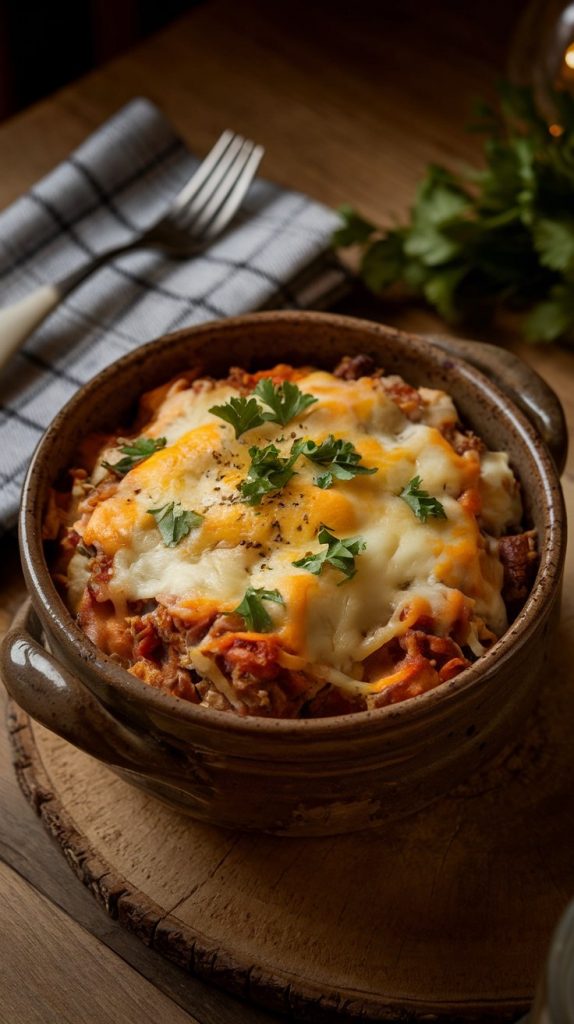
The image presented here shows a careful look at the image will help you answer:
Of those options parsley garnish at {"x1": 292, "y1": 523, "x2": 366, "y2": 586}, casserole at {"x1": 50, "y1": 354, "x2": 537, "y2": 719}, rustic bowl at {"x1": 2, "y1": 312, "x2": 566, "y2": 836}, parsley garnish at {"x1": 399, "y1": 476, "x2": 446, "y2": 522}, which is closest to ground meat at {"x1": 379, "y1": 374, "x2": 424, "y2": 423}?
casserole at {"x1": 50, "y1": 354, "x2": 537, "y2": 719}

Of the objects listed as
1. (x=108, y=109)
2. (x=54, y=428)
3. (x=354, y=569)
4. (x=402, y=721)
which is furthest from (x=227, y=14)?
(x=402, y=721)

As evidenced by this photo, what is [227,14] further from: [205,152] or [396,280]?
[396,280]

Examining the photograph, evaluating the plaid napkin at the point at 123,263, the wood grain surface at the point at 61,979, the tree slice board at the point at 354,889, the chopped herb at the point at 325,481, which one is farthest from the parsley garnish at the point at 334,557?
the plaid napkin at the point at 123,263

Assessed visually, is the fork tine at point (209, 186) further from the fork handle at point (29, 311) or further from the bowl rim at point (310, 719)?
the bowl rim at point (310, 719)

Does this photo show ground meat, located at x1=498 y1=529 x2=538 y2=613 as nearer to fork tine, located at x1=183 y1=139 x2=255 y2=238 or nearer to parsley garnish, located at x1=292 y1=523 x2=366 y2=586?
parsley garnish, located at x1=292 y1=523 x2=366 y2=586

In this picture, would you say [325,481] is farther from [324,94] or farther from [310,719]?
[324,94]
